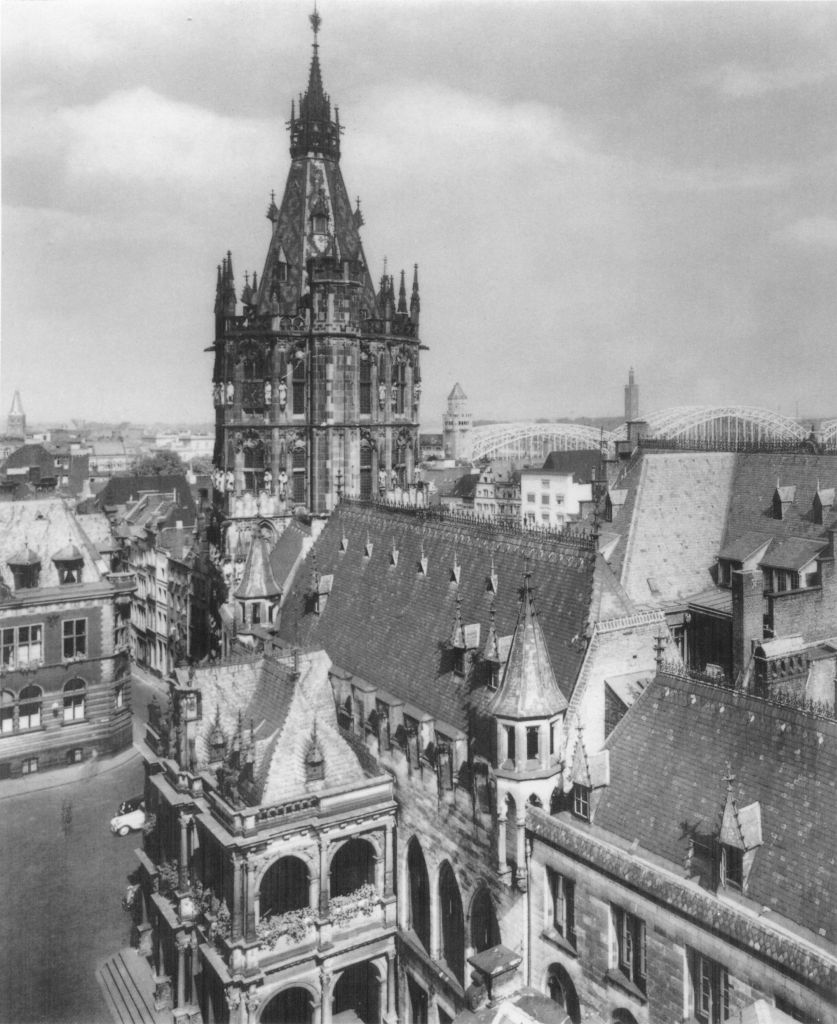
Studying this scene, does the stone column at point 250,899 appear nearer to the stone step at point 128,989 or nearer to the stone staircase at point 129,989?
the stone staircase at point 129,989

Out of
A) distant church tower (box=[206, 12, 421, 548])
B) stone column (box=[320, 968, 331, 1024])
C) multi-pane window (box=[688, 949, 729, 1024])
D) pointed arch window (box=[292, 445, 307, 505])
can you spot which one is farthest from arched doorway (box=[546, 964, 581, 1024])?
pointed arch window (box=[292, 445, 307, 505])

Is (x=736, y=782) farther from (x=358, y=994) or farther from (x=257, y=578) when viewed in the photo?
(x=257, y=578)

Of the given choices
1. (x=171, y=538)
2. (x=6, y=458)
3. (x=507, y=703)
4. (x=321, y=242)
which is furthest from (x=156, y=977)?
(x=6, y=458)

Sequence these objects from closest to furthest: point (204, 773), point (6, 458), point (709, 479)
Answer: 1. point (204, 773)
2. point (709, 479)
3. point (6, 458)

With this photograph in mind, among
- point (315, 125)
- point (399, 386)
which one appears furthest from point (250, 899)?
point (315, 125)

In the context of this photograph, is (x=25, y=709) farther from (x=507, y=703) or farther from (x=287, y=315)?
(x=507, y=703)

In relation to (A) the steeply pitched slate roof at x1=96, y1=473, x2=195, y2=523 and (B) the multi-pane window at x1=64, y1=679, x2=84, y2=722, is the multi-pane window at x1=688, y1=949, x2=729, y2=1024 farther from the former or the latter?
(A) the steeply pitched slate roof at x1=96, y1=473, x2=195, y2=523
